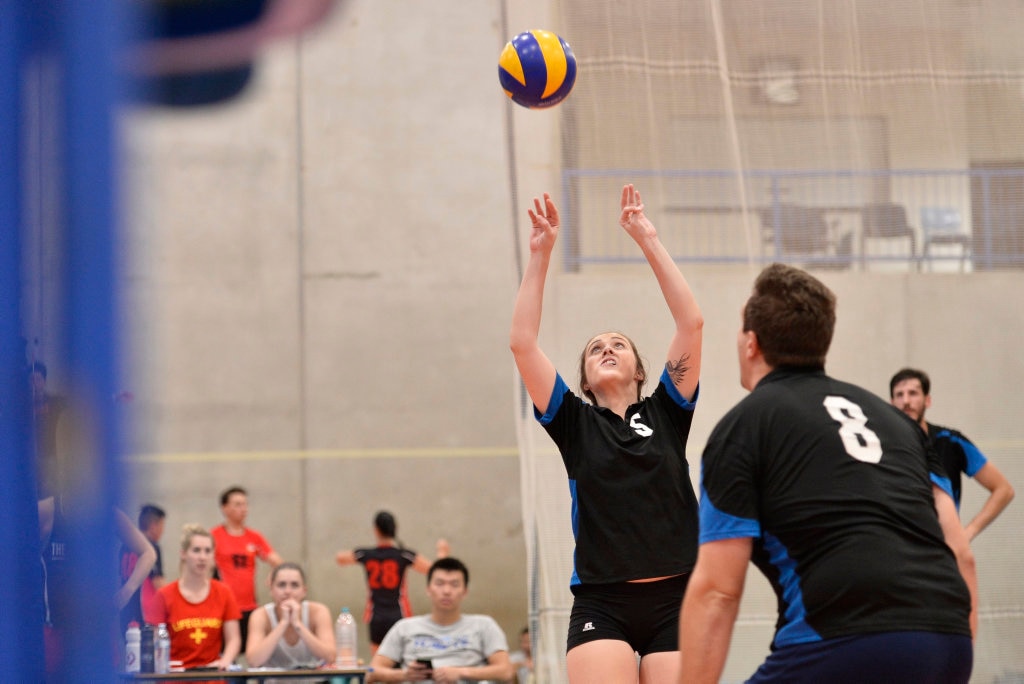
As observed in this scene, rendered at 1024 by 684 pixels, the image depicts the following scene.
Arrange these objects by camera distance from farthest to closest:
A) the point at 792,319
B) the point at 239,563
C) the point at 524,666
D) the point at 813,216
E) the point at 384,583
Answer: the point at 239,563 < the point at 384,583 < the point at 524,666 < the point at 813,216 < the point at 792,319

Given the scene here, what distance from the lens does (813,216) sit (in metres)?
6.92

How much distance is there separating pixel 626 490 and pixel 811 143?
13.2ft

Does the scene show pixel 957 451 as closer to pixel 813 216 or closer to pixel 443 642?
pixel 813 216

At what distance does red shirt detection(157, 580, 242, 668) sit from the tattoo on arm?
12.8ft

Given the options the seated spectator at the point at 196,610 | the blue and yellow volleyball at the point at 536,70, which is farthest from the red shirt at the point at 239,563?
the blue and yellow volleyball at the point at 536,70

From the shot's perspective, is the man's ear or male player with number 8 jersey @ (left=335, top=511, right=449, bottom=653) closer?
the man's ear

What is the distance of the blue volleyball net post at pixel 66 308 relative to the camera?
165 centimetres

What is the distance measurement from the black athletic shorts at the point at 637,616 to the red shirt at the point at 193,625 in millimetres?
3698

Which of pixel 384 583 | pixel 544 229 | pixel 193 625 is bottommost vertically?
pixel 384 583

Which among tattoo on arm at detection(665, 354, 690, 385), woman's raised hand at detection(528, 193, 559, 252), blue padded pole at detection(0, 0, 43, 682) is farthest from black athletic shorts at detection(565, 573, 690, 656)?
blue padded pole at detection(0, 0, 43, 682)

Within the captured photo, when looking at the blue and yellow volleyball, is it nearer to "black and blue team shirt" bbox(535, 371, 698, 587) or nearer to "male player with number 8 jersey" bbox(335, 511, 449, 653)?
"black and blue team shirt" bbox(535, 371, 698, 587)

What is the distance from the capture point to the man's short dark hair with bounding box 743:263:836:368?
2.39m

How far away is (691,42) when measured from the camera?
6.87 metres

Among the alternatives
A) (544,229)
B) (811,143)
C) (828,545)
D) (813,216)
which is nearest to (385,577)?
(813,216)
